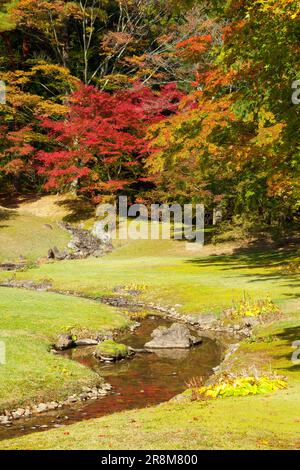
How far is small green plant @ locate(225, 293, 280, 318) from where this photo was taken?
23484 mm

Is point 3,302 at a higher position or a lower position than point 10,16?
lower

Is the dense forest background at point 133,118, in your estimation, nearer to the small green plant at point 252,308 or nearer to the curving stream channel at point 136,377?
the small green plant at point 252,308

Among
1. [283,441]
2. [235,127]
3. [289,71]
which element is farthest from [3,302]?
[283,441]

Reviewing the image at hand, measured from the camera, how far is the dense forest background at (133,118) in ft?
105

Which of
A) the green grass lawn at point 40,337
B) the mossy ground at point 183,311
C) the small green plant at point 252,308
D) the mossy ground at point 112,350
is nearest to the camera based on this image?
the mossy ground at point 183,311

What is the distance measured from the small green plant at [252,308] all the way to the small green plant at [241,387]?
1025 cm

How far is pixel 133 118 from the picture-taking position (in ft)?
177

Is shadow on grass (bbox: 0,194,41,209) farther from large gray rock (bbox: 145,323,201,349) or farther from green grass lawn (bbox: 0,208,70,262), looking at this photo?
large gray rock (bbox: 145,323,201,349)

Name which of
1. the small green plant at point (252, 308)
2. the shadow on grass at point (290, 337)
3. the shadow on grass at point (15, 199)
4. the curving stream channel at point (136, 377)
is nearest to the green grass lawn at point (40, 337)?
the curving stream channel at point (136, 377)

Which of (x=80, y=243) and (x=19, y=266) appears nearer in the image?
(x=19, y=266)

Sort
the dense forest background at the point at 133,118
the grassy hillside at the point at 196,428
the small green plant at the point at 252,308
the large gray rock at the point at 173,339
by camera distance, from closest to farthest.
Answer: the grassy hillside at the point at 196,428
the large gray rock at the point at 173,339
the small green plant at the point at 252,308
the dense forest background at the point at 133,118

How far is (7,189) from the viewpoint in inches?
2537

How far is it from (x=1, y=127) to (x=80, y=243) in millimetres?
16056
